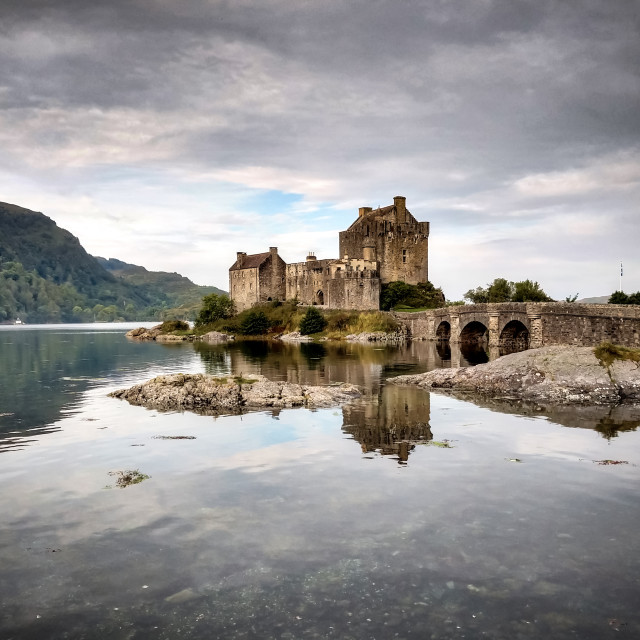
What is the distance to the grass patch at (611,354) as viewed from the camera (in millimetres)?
29422

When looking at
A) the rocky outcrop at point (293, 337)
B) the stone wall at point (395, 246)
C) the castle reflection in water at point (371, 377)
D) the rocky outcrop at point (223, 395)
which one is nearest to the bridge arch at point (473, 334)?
the castle reflection in water at point (371, 377)

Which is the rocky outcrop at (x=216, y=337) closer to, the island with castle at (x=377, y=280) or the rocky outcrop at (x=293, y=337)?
the rocky outcrop at (x=293, y=337)

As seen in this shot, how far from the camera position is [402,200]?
104312mm

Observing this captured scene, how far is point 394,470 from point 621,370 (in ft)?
56.2

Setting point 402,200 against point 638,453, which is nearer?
point 638,453

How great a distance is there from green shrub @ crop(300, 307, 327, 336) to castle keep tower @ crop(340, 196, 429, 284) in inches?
493

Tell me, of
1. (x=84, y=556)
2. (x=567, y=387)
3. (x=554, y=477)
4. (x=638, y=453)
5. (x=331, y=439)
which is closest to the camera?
(x=84, y=556)

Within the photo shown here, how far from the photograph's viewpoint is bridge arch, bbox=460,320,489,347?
233 feet

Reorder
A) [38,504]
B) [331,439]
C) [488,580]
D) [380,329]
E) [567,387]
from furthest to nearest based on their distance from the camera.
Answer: [380,329]
[567,387]
[331,439]
[38,504]
[488,580]

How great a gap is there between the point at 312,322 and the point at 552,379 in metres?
66.1

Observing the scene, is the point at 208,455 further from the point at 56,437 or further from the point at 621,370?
the point at 621,370

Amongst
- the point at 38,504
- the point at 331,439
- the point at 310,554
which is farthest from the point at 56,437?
the point at 310,554

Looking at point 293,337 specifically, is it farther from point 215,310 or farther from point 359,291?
point 215,310

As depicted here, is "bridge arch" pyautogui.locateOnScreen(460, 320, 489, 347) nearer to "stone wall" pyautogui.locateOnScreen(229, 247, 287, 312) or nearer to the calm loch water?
"stone wall" pyautogui.locateOnScreen(229, 247, 287, 312)
